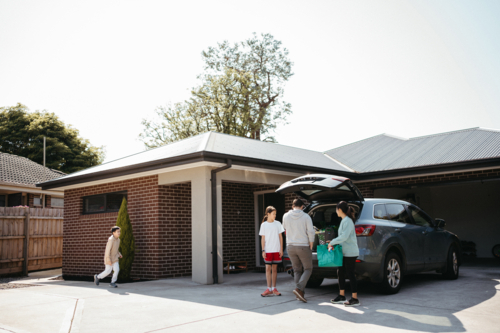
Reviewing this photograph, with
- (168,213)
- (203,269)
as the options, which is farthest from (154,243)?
(203,269)

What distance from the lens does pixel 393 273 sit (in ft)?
23.1

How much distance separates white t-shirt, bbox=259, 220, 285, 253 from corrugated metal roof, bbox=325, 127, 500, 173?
6178 millimetres

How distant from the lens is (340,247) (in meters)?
6.35

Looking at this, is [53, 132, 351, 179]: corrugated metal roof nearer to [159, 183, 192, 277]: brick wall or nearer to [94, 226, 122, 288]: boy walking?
[159, 183, 192, 277]: brick wall

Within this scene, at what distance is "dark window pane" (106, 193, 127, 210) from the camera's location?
12.0 meters

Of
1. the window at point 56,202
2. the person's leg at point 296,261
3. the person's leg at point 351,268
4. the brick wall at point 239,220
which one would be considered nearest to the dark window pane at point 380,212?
the person's leg at point 351,268

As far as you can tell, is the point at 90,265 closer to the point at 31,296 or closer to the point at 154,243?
the point at 154,243

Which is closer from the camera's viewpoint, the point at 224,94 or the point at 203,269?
the point at 203,269

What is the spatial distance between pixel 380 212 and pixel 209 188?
3.96 meters

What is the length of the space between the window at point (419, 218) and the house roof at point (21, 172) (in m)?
16.7

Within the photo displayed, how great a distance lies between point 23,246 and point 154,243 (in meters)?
6.25

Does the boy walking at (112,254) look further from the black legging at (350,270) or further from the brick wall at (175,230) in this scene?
the black legging at (350,270)

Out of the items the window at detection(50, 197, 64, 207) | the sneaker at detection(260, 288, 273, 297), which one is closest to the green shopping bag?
the sneaker at detection(260, 288, 273, 297)

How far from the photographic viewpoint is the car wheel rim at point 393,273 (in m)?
6.93
